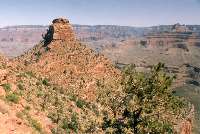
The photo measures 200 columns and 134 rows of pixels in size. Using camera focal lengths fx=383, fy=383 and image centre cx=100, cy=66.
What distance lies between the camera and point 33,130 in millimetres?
26391

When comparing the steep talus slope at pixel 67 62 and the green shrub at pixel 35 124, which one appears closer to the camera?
the green shrub at pixel 35 124

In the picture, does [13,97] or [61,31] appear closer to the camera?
[13,97]

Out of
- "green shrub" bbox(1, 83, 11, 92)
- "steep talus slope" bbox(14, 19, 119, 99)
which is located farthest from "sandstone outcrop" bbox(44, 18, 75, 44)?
"green shrub" bbox(1, 83, 11, 92)

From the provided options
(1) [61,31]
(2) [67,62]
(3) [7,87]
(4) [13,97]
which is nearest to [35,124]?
(4) [13,97]

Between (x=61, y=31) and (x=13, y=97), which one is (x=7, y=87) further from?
(x=61, y=31)

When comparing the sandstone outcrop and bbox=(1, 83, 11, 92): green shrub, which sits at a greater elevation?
the sandstone outcrop

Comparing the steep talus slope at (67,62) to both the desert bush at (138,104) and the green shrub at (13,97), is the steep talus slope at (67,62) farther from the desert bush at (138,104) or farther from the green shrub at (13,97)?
the green shrub at (13,97)

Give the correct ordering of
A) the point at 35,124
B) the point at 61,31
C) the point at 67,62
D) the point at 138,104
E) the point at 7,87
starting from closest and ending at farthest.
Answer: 1. the point at 35,124
2. the point at 138,104
3. the point at 7,87
4. the point at 67,62
5. the point at 61,31

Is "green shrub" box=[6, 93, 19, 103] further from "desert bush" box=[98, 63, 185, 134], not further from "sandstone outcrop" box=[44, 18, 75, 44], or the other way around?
"sandstone outcrop" box=[44, 18, 75, 44]

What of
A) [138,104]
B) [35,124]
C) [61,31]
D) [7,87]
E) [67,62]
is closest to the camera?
[35,124]

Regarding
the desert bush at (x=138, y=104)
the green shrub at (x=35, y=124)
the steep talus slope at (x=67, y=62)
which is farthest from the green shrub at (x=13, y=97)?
the steep talus slope at (x=67, y=62)

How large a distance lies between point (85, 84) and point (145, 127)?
3654 cm

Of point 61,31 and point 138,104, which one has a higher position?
point 61,31

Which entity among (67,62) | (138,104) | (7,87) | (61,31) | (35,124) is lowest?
(67,62)
